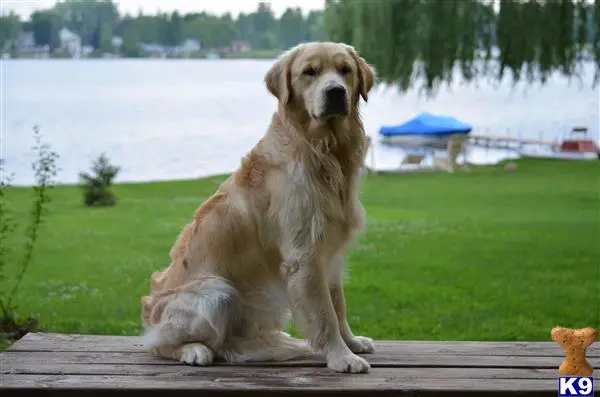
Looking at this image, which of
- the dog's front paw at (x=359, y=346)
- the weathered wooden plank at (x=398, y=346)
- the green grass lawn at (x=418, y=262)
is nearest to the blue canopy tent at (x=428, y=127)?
the green grass lawn at (x=418, y=262)

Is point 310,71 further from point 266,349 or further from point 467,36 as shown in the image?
point 467,36

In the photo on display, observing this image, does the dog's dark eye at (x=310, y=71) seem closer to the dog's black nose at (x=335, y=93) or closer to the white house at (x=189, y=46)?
the dog's black nose at (x=335, y=93)

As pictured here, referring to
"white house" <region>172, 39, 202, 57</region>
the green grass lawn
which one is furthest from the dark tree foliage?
"white house" <region>172, 39, 202, 57</region>

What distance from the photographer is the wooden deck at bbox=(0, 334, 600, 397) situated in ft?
7.34

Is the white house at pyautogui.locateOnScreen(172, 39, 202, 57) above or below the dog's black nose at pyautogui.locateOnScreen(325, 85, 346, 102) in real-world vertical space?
above

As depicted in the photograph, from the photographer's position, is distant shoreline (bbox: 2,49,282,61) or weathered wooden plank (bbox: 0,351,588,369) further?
distant shoreline (bbox: 2,49,282,61)

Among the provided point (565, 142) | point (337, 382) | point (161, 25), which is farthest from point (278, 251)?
point (565, 142)

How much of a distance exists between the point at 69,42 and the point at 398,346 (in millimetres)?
10277

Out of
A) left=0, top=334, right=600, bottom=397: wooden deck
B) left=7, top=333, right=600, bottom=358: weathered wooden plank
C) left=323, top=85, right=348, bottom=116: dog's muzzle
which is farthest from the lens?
left=7, top=333, right=600, bottom=358: weathered wooden plank

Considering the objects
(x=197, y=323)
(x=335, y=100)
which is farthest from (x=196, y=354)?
(x=335, y=100)

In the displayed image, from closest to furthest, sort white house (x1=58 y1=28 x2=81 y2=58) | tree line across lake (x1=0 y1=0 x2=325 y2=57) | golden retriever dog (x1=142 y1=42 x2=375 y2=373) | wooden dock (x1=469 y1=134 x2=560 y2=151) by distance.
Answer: golden retriever dog (x1=142 y1=42 x2=375 y2=373), tree line across lake (x1=0 y1=0 x2=325 y2=57), white house (x1=58 y1=28 x2=81 y2=58), wooden dock (x1=469 y1=134 x2=560 y2=151)

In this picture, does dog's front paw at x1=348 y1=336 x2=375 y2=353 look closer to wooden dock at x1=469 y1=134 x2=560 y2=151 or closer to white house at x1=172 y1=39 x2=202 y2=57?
white house at x1=172 y1=39 x2=202 y2=57

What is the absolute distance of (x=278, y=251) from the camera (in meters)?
2.54

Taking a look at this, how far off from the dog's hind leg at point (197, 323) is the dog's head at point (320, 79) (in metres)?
0.66
